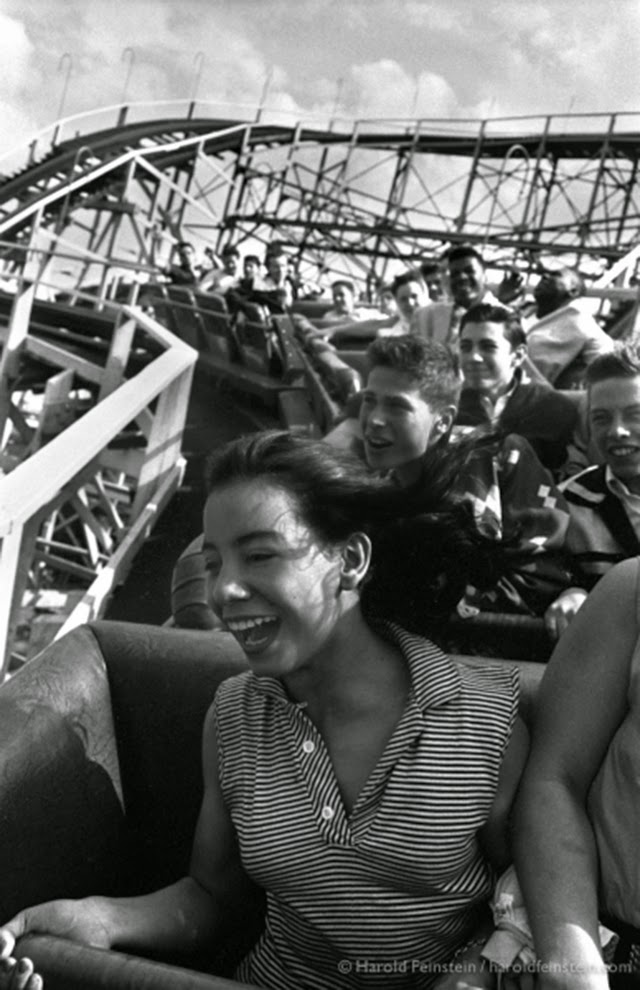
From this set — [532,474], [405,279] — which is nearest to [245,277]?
[405,279]

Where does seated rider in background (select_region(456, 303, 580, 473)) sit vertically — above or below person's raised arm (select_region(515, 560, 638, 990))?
above

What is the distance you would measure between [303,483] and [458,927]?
593mm

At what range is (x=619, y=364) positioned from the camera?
75.6 inches

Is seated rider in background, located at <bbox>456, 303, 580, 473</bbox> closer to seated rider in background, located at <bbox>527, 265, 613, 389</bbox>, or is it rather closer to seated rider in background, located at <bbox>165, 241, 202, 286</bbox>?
seated rider in background, located at <bbox>527, 265, 613, 389</bbox>

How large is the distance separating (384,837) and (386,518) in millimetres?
432

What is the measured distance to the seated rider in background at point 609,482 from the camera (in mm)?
1915

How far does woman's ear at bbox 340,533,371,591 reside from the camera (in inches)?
53.8

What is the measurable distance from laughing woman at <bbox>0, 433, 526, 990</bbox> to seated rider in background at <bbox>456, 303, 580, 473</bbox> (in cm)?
128

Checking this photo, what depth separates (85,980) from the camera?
1.01m

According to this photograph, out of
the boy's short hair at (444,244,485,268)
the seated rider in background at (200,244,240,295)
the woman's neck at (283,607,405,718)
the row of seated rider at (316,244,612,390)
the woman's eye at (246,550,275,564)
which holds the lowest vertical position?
the woman's neck at (283,607,405,718)

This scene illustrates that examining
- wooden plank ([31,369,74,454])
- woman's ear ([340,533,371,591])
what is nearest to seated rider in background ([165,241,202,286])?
wooden plank ([31,369,74,454])

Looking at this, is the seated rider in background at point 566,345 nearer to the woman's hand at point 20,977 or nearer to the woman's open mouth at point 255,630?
the woman's open mouth at point 255,630

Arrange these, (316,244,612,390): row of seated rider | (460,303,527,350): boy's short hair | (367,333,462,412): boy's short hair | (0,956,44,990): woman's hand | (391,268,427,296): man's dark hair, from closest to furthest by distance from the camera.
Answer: (0,956,44,990): woman's hand < (367,333,462,412): boy's short hair < (460,303,527,350): boy's short hair < (316,244,612,390): row of seated rider < (391,268,427,296): man's dark hair

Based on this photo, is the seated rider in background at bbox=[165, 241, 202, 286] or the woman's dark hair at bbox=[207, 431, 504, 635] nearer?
the woman's dark hair at bbox=[207, 431, 504, 635]
